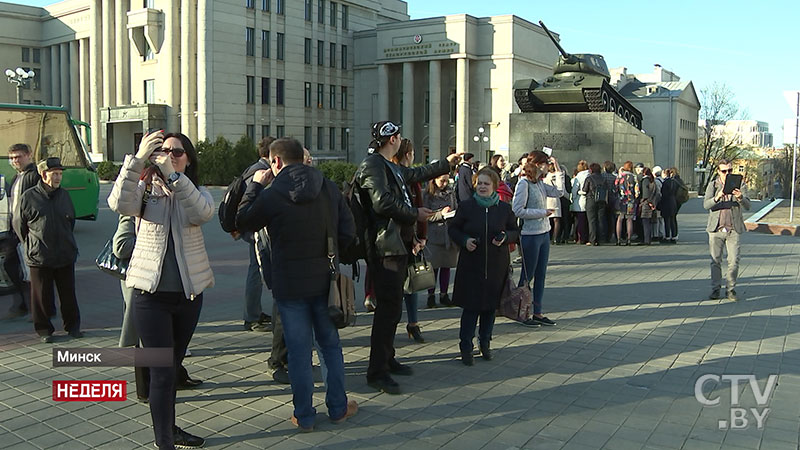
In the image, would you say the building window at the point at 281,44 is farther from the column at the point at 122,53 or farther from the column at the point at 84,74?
the column at the point at 84,74

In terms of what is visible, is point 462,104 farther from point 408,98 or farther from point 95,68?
point 95,68

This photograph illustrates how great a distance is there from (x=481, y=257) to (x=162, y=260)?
2972mm

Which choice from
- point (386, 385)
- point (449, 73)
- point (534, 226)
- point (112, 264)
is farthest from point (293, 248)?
point (449, 73)

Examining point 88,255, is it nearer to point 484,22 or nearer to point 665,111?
point 484,22

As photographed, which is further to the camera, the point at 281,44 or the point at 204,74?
the point at 281,44

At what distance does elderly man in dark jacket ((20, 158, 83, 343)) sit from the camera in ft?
22.4

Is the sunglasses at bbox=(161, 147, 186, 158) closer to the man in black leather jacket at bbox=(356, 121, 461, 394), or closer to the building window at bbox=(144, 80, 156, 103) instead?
the man in black leather jacket at bbox=(356, 121, 461, 394)

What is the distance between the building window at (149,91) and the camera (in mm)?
55250

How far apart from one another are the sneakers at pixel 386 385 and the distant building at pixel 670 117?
64.0m

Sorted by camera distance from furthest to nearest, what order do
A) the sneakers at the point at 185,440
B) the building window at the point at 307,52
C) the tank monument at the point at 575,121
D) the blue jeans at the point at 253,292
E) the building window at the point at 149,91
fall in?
1. the building window at the point at 307,52
2. the building window at the point at 149,91
3. the tank monument at the point at 575,121
4. the blue jeans at the point at 253,292
5. the sneakers at the point at 185,440

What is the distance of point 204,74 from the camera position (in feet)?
169

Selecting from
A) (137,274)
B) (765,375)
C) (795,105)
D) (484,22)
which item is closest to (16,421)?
(137,274)

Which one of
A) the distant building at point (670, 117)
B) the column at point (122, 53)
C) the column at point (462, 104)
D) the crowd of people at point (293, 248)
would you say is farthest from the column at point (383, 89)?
the crowd of people at point (293, 248)

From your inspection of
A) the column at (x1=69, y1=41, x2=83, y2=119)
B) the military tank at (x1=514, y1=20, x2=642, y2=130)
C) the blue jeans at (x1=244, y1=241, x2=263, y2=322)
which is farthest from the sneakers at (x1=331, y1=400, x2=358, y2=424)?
the column at (x1=69, y1=41, x2=83, y2=119)
